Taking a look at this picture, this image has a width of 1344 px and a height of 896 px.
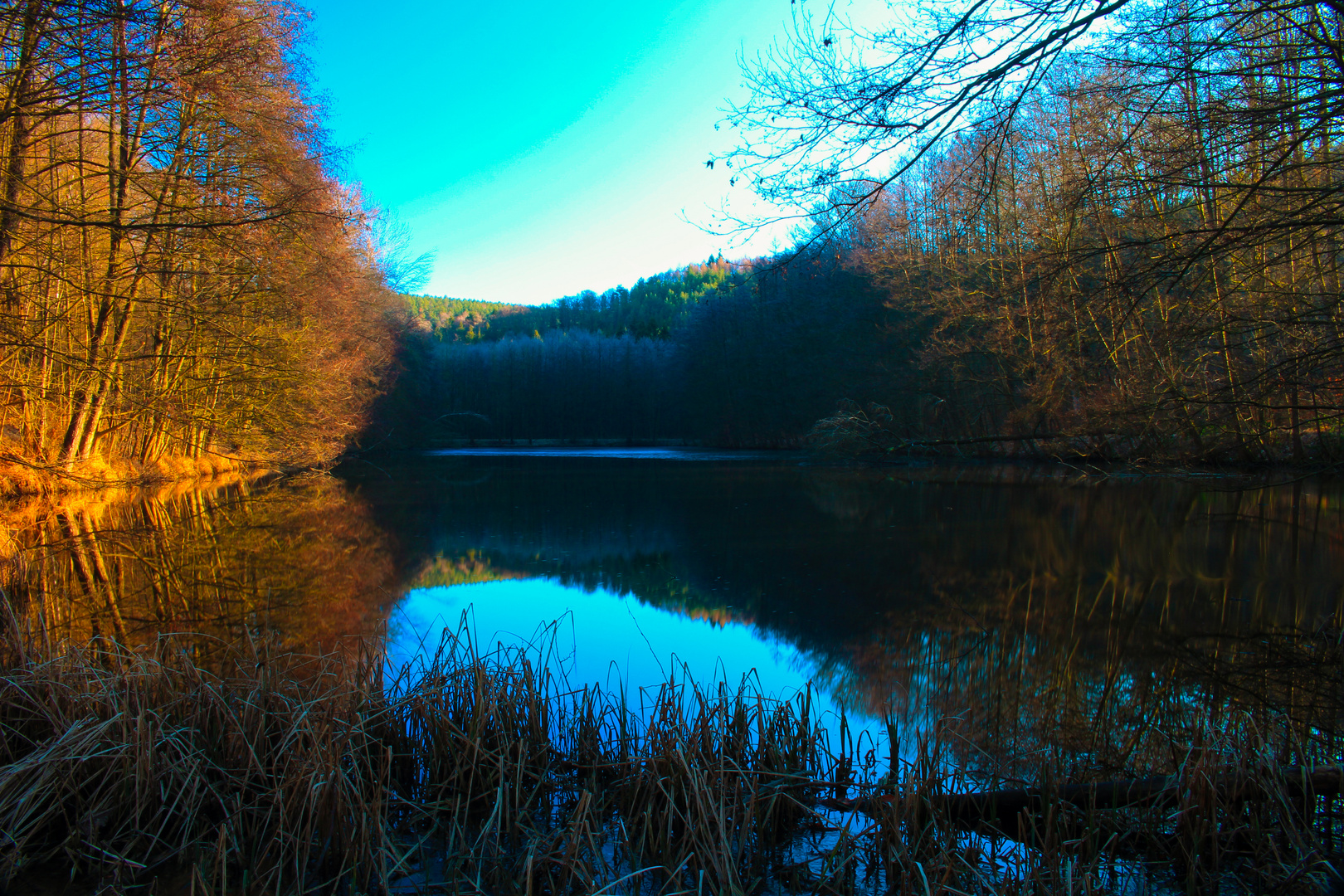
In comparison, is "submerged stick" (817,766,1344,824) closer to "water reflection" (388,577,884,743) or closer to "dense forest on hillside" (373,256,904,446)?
"water reflection" (388,577,884,743)

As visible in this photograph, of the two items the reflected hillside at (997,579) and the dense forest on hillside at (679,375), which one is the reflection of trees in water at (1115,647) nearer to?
the reflected hillside at (997,579)

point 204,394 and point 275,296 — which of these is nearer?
point 275,296

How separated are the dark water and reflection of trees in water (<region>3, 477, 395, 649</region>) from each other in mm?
36

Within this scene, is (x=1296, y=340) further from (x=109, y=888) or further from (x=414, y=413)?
(x=414, y=413)

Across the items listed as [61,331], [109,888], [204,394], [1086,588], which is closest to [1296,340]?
[1086,588]

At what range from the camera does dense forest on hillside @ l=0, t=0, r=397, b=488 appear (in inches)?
181

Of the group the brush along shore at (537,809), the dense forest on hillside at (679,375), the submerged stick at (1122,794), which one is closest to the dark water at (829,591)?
the submerged stick at (1122,794)

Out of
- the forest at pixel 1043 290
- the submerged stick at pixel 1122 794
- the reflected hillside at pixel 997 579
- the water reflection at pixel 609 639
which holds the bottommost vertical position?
the reflected hillside at pixel 997 579

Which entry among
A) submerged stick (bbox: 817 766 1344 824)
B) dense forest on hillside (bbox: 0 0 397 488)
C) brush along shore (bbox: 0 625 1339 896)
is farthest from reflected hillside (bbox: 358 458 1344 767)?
dense forest on hillside (bbox: 0 0 397 488)

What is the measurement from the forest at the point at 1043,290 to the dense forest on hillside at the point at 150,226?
165 inches

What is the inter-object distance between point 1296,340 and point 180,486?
16559 mm

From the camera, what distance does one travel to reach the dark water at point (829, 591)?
3.56 metres

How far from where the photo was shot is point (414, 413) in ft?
112

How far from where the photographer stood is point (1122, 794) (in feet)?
7.23
